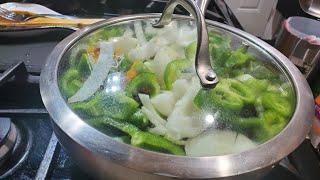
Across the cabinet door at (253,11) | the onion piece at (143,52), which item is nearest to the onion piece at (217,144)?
the onion piece at (143,52)

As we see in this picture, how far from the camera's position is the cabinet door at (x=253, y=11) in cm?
231

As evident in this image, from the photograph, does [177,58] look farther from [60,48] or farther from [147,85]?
[60,48]

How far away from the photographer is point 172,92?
564 millimetres

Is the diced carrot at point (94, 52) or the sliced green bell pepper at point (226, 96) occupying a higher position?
the diced carrot at point (94, 52)

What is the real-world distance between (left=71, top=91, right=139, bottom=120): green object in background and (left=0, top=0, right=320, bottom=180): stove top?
14cm

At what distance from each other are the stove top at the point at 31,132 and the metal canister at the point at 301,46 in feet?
0.98

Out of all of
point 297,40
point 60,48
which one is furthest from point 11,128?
point 297,40

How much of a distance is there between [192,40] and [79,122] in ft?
1.09

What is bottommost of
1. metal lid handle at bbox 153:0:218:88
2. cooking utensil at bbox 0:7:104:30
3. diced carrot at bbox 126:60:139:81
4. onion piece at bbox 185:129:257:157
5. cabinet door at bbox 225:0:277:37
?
cabinet door at bbox 225:0:277:37

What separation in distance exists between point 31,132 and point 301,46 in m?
0.79

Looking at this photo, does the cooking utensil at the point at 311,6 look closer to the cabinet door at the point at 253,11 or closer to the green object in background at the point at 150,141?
the cabinet door at the point at 253,11

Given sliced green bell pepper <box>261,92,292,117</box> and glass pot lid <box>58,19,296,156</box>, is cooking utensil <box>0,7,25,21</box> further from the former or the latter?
sliced green bell pepper <box>261,92,292,117</box>

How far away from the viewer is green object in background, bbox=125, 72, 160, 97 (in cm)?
57

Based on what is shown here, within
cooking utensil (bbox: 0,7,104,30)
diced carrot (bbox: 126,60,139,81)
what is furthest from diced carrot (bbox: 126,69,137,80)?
cooking utensil (bbox: 0,7,104,30)
